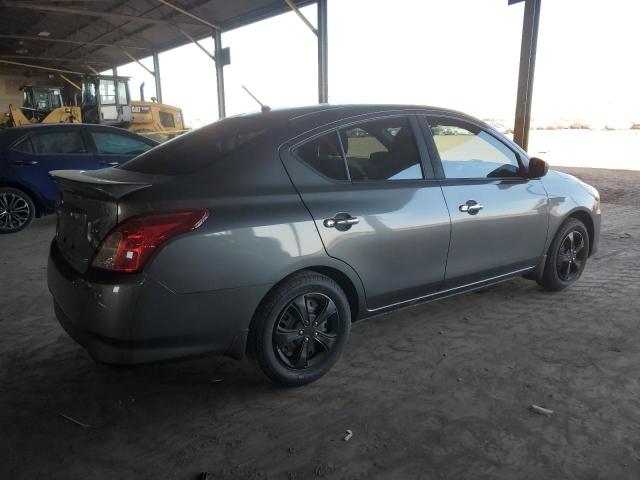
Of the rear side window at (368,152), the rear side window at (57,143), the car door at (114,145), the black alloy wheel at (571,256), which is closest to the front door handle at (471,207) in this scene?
the rear side window at (368,152)

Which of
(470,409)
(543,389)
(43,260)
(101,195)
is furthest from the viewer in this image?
(43,260)

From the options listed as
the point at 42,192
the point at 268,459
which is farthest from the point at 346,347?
the point at 42,192

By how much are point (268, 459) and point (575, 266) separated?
129 inches

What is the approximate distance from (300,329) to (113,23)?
22036 millimetres

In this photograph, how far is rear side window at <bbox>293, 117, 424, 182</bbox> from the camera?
109 inches

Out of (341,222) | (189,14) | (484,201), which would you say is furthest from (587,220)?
(189,14)

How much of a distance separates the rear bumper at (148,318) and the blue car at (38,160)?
16.4 ft

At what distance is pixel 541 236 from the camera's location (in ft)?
12.5

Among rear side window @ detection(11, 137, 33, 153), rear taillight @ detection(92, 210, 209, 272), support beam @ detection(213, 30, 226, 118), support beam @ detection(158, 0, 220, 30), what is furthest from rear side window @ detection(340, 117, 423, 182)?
support beam @ detection(213, 30, 226, 118)

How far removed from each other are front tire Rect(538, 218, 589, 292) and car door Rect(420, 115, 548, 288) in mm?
236

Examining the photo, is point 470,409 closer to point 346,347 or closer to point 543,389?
point 543,389

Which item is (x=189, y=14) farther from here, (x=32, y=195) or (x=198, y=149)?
(x=198, y=149)

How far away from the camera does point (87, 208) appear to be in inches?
96.5

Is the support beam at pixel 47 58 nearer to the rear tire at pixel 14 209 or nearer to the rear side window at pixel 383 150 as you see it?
the rear tire at pixel 14 209
